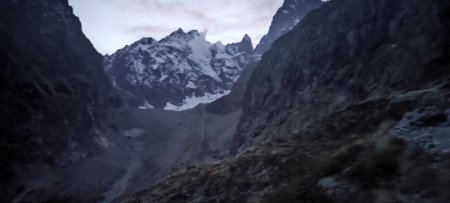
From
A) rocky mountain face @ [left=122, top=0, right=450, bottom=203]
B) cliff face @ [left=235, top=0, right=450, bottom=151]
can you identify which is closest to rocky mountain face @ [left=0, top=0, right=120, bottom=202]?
cliff face @ [left=235, top=0, right=450, bottom=151]

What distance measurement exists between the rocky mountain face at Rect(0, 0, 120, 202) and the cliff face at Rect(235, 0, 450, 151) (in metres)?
37.8

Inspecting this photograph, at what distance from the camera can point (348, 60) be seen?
59031 millimetres

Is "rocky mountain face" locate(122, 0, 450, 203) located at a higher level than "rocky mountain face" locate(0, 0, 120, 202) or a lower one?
lower

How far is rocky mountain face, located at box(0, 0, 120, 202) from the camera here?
7550 cm

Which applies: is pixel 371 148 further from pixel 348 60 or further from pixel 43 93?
pixel 43 93

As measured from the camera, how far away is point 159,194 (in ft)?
76.6

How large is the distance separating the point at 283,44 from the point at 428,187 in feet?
278

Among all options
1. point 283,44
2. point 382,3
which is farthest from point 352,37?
point 283,44

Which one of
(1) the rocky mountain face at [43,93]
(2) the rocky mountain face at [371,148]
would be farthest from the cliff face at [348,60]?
(1) the rocky mountain face at [43,93]

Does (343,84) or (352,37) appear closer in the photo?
(343,84)

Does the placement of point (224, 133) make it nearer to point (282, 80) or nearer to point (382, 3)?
point (282, 80)

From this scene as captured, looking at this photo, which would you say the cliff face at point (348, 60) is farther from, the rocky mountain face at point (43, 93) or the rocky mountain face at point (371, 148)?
the rocky mountain face at point (43, 93)

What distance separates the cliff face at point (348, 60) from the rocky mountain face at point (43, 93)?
1489 inches

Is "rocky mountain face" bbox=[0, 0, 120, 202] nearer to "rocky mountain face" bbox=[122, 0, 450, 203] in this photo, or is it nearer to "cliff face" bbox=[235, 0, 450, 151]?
"cliff face" bbox=[235, 0, 450, 151]
